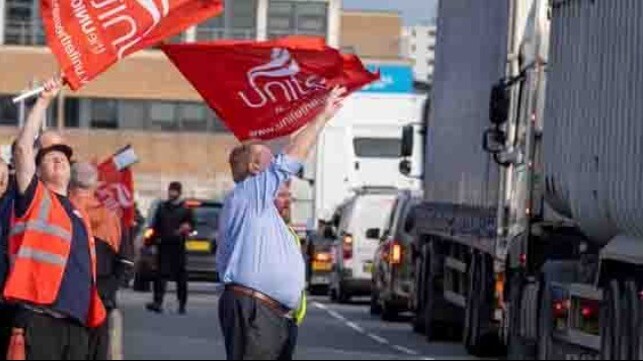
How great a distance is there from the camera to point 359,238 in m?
38.0

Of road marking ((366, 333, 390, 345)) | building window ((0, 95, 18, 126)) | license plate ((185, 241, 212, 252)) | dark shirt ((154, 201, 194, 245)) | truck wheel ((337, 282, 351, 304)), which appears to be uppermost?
building window ((0, 95, 18, 126))

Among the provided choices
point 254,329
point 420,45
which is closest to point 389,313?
point 254,329

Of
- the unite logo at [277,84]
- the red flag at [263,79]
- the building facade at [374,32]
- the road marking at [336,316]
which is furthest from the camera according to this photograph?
the building facade at [374,32]

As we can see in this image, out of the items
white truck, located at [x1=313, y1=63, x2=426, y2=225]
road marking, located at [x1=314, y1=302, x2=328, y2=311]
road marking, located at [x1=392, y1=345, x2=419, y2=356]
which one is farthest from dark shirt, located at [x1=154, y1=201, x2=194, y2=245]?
white truck, located at [x1=313, y1=63, x2=426, y2=225]

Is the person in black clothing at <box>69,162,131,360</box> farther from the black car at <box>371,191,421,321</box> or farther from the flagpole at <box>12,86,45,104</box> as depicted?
the black car at <box>371,191,421,321</box>

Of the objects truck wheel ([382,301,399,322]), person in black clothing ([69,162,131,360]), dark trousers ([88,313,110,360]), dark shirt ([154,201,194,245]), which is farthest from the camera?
truck wheel ([382,301,399,322])

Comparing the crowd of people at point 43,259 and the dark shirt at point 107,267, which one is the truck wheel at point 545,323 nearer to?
the dark shirt at point 107,267

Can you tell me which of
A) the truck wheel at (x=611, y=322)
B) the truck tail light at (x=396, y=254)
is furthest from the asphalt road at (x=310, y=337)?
the truck wheel at (x=611, y=322)

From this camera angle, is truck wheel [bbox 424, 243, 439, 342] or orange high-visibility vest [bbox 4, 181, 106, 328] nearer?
orange high-visibility vest [bbox 4, 181, 106, 328]

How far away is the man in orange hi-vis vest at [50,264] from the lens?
1318 centimetres

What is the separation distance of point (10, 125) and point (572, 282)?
312 inches

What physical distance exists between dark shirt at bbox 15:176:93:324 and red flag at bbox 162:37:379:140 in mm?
2066

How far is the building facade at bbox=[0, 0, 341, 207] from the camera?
21.4 m

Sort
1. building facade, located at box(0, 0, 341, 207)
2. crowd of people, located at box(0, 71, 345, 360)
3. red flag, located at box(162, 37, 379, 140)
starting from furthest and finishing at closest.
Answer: building facade, located at box(0, 0, 341, 207) < red flag, located at box(162, 37, 379, 140) < crowd of people, located at box(0, 71, 345, 360)
